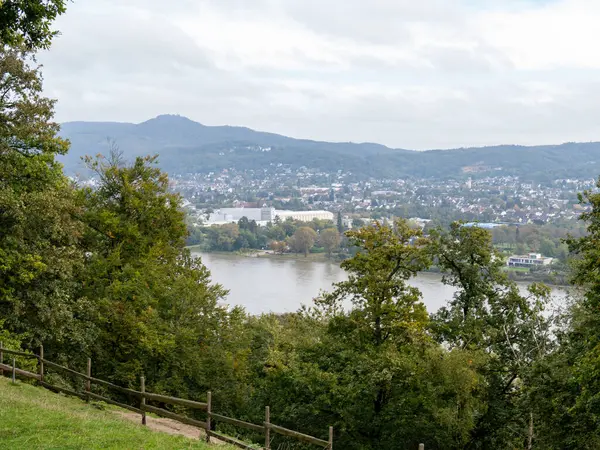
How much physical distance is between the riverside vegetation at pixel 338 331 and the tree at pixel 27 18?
4.66 meters

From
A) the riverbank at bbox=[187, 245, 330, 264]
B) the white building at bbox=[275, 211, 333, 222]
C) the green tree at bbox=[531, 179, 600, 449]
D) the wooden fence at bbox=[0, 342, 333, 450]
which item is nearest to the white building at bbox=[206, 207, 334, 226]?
the white building at bbox=[275, 211, 333, 222]

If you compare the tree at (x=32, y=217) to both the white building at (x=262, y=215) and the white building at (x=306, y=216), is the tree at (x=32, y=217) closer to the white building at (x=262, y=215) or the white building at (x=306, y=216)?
the white building at (x=306, y=216)

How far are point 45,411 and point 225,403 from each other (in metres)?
7.67

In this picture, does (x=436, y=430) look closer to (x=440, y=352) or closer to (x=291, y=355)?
(x=440, y=352)

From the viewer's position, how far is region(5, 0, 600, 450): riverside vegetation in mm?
13094

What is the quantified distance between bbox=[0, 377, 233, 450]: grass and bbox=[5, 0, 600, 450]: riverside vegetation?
70 cm

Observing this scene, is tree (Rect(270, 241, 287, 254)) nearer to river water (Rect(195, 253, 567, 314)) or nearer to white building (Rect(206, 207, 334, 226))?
river water (Rect(195, 253, 567, 314))

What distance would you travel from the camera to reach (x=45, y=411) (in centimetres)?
947

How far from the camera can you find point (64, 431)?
8359 millimetres

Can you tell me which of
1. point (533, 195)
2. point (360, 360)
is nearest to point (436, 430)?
point (360, 360)

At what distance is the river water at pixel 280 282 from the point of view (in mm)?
46406

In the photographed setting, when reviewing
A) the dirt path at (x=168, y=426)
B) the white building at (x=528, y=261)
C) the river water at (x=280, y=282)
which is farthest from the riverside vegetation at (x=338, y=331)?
the white building at (x=528, y=261)

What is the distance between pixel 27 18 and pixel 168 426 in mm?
7085

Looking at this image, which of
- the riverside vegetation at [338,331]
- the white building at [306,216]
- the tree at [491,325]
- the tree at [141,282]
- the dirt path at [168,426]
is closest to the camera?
the dirt path at [168,426]
